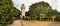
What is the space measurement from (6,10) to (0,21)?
186mm

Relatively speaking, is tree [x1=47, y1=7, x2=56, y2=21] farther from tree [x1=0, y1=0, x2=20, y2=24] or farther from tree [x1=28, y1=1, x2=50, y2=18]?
tree [x1=0, y1=0, x2=20, y2=24]

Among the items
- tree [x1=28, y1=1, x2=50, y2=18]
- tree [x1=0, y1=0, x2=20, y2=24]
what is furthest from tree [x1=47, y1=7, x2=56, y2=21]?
tree [x1=0, y1=0, x2=20, y2=24]

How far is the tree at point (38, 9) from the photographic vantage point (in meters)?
3.56

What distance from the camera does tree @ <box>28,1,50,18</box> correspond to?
3.56 meters

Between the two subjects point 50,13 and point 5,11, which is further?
point 50,13

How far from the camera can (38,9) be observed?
3.60 metres

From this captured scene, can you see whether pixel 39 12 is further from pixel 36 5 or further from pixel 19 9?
pixel 19 9

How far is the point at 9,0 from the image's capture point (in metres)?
2.99

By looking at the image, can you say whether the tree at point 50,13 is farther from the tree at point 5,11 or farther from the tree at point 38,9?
the tree at point 5,11

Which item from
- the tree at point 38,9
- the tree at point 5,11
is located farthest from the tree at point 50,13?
the tree at point 5,11

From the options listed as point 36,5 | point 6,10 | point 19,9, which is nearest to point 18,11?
point 19,9

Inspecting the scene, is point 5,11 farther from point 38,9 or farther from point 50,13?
point 50,13

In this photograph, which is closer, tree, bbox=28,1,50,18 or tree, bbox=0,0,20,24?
tree, bbox=0,0,20,24

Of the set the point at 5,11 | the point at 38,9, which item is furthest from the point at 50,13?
the point at 5,11
